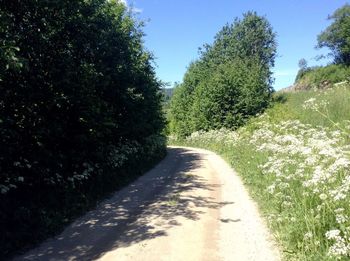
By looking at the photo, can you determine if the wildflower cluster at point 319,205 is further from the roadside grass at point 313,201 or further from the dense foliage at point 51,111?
the dense foliage at point 51,111

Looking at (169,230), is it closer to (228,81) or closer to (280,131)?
(280,131)

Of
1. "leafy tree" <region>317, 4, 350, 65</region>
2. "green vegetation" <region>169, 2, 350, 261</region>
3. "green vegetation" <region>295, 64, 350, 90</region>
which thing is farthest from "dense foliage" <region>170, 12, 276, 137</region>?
"leafy tree" <region>317, 4, 350, 65</region>

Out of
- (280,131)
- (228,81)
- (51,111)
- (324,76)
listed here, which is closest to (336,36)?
(324,76)

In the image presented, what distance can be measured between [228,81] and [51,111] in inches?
1369

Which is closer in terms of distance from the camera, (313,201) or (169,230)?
(313,201)

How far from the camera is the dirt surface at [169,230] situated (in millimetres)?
9305

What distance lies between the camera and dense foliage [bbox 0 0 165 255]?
11.0 m

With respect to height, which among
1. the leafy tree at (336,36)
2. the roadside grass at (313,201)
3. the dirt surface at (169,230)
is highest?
the leafy tree at (336,36)

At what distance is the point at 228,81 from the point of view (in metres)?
46.4

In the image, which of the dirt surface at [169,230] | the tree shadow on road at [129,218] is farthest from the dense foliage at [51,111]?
the dirt surface at [169,230]

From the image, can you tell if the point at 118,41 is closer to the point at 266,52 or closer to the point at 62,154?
the point at 62,154

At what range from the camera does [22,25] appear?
482 inches

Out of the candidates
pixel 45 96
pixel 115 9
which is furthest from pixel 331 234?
pixel 115 9

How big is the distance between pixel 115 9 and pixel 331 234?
19.1 meters
